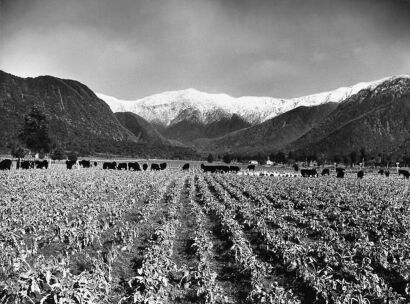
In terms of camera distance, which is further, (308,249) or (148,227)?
(148,227)

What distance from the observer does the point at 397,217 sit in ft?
72.6

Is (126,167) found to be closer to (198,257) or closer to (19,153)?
(19,153)

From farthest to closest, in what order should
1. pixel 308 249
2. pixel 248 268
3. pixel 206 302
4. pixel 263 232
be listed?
pixel 263 232 → pixel 308 249 → pixel 248 268 → pixel 206 302

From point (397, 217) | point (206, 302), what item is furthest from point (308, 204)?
point (206, 302)

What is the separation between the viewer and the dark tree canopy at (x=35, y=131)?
9256 centimetres

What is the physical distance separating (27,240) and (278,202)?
18.7 m

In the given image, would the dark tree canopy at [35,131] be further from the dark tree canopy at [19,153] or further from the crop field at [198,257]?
the crop field at [198,257]

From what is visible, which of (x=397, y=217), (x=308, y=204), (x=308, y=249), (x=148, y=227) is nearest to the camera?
(x=308, y=249)

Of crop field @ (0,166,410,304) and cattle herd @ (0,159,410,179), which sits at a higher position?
cattle herd @ (0,159,410,179)

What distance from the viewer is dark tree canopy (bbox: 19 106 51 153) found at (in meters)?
92.6

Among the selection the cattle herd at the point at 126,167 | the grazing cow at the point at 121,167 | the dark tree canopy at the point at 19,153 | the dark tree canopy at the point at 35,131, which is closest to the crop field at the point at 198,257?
the cattle herd at the point at 126,167

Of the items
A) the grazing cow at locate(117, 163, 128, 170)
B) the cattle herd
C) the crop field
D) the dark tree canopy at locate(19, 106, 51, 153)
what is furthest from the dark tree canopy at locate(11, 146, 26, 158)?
the crop field

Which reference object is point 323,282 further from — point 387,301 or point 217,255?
point 217,255

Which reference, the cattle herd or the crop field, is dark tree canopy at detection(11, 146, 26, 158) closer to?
the cattle herd
